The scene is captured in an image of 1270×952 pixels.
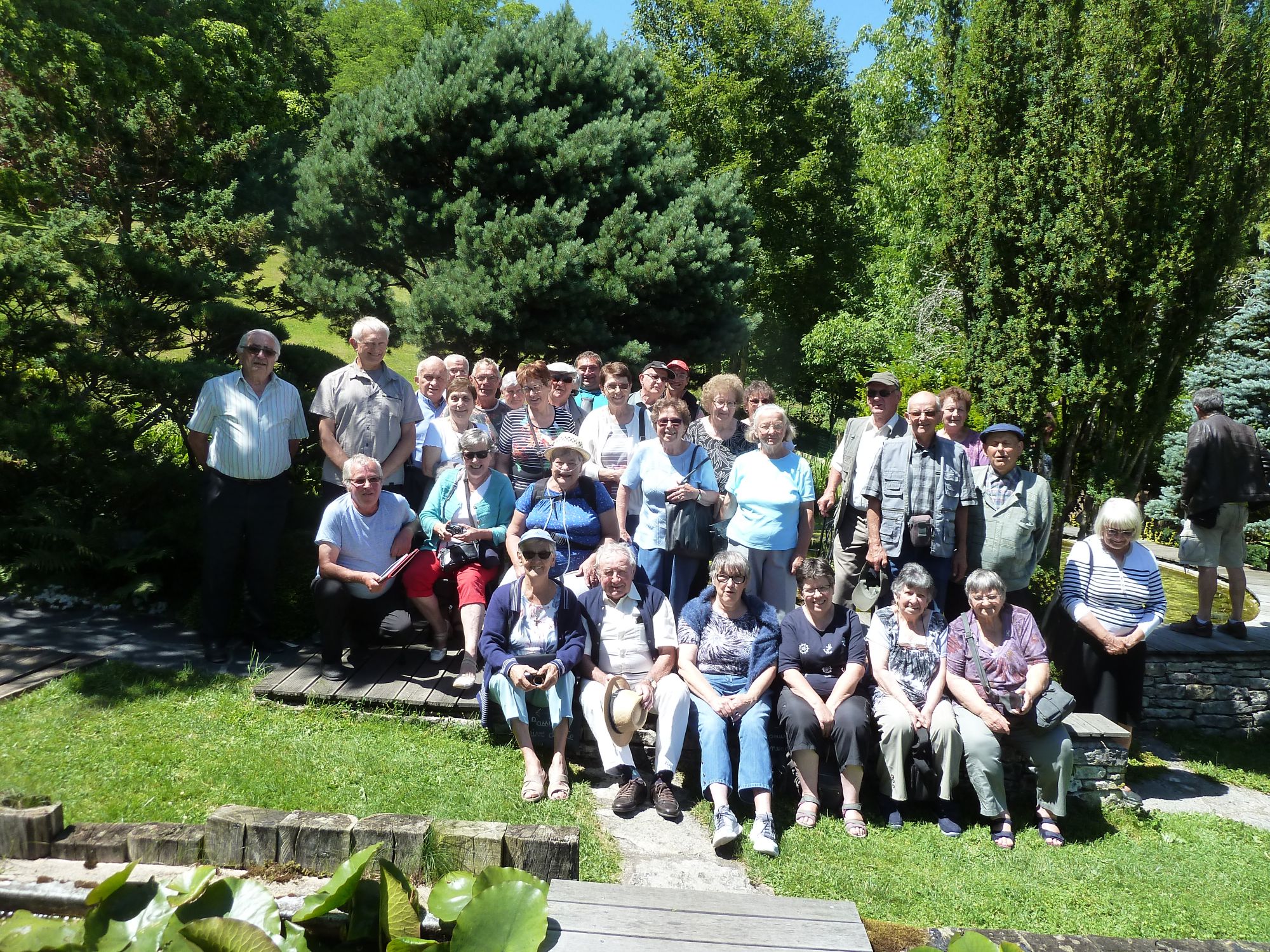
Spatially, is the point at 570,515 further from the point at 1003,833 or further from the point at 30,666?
the point at 30,666

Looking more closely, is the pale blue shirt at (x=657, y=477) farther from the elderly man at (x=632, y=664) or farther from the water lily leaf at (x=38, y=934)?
the water lily leaf at (x=38, y=934)

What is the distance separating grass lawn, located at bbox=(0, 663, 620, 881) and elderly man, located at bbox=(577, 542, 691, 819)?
28 centimetres

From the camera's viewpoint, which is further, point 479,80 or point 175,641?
point 479,80

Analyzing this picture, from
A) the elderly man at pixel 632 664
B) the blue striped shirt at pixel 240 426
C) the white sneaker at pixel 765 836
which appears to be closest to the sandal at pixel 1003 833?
the white sneaker at pixel 765 836

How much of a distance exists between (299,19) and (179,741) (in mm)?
28287

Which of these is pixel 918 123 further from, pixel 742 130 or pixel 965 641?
pixel 965 641

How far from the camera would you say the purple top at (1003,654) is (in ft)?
15.8

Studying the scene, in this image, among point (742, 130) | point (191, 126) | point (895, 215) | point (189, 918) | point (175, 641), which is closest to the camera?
point (189, 918)

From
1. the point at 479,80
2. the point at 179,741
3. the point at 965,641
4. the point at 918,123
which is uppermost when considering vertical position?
the point at 918,123

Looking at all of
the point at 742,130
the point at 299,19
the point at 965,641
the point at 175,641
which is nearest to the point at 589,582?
the point at 965,641

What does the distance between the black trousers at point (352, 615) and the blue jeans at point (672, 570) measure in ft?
4.81

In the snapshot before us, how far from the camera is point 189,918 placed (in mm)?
2383

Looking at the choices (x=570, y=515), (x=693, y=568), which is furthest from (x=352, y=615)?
(x=693, y=568)

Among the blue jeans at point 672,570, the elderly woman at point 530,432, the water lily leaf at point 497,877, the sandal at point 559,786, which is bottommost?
the sandal at point 559,786
